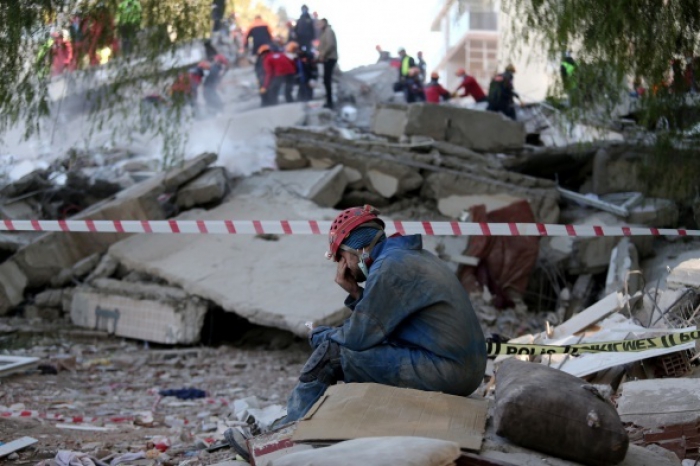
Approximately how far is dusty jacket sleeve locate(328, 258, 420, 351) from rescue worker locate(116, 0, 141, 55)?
5991 millimetres

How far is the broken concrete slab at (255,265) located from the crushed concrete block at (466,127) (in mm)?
2676

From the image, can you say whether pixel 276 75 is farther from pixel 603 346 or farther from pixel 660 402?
pixel 660 402

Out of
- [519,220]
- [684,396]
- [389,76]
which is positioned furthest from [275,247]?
[389,76]

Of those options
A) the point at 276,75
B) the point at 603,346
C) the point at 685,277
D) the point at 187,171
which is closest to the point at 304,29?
the point at 276,75

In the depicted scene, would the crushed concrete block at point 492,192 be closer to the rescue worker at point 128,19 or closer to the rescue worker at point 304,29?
the rescue worker at point 128,19

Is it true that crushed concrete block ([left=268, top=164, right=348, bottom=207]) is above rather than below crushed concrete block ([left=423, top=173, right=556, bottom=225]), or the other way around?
above

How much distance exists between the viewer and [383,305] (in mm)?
4117

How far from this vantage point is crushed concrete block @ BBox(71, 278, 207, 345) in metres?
10.3

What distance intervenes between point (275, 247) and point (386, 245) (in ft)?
23.2

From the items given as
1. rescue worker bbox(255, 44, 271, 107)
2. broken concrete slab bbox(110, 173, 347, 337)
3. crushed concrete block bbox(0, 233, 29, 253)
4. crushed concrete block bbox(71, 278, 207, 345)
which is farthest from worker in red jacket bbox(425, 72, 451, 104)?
crushed concrete block bbox(71, 278, 207, 345)

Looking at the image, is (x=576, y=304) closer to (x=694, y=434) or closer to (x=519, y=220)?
(x=519, y=220)

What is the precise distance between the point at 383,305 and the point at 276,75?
14.7m

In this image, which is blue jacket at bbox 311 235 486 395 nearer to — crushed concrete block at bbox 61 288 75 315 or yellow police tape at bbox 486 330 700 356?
yellow police tape at bbox 486 330 700 356

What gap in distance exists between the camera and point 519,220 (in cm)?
1209
